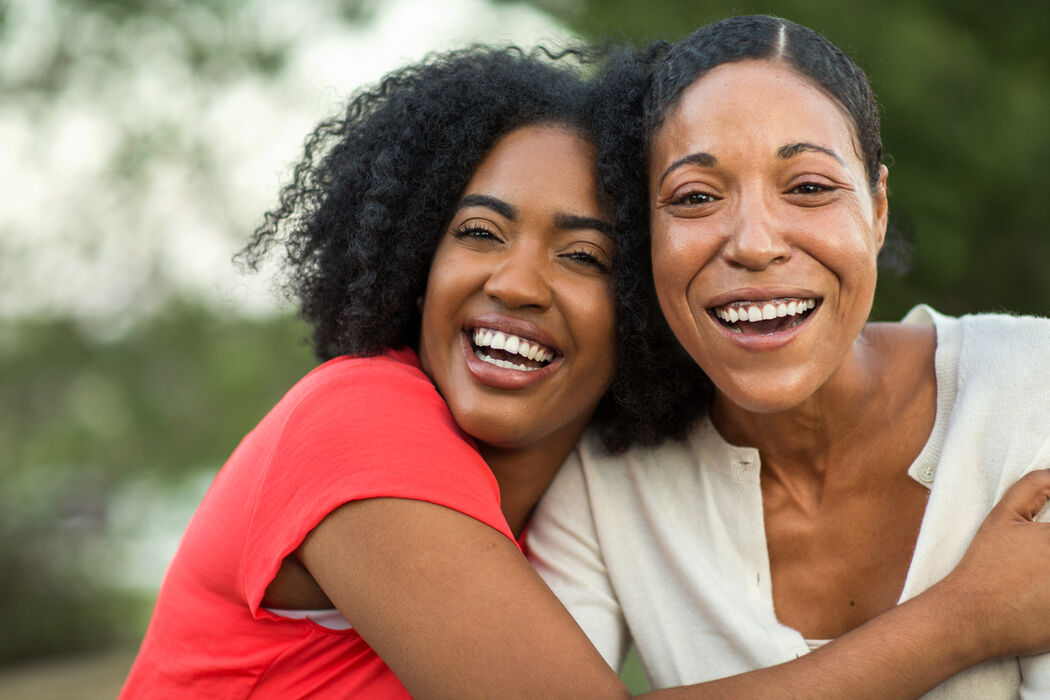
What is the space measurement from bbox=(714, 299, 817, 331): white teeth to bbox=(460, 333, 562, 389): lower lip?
557 mm

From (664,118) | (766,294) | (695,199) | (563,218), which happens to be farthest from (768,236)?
(563,218)

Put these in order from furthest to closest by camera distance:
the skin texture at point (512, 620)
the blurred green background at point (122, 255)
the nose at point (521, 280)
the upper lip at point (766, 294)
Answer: the blurred green background at point (122, 255)
the nose at point (521, 280)
the upper lip at point (766, 294)
the skin texture at point (512, 620)

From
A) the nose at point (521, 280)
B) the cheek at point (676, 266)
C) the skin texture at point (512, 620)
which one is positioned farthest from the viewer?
the nose at point (521, 280)

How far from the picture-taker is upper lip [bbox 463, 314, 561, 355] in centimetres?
273

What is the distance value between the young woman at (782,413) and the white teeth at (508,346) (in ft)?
1.22

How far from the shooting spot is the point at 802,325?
2.46m

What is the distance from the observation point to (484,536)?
233 centimetres

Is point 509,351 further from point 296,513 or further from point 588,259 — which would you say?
point 296,513

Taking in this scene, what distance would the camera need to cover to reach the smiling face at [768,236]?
8.05 ft

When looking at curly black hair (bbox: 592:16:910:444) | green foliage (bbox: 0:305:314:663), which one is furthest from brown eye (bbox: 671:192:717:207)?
green foliage (bbox: 0:305:314:663)

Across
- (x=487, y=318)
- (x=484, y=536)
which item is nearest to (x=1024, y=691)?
(x=484, y=536)

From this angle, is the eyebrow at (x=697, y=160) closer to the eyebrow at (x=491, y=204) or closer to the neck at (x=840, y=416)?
the eyebrow at (x=491, y=204)

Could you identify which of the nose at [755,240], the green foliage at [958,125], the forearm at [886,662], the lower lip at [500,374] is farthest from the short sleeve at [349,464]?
the green foliage at [958,125]

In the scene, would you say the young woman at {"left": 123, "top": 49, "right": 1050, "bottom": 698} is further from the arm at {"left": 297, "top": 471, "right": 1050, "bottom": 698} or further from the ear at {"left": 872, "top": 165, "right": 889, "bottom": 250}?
the ear at {"left": 872, "top": 165, "right": 889, "bottom": 250}
